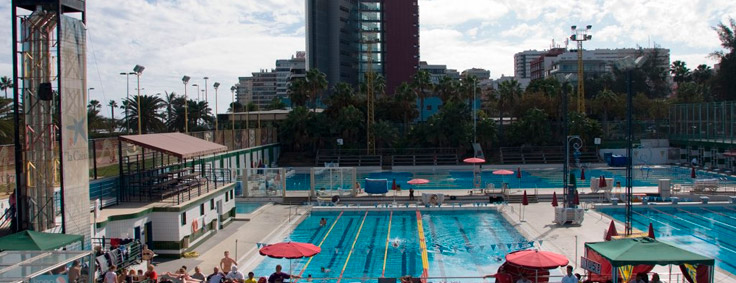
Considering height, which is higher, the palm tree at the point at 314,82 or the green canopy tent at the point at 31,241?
the palm tree at the point at 314,82

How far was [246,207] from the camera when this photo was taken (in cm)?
3406

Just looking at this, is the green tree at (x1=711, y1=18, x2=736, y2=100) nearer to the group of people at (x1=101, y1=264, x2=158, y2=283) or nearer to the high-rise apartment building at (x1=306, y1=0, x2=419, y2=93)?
the high-rise apartment building at (x1=306, y1=0, x2=419, y2=93)

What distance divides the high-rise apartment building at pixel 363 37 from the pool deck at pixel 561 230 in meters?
83.5

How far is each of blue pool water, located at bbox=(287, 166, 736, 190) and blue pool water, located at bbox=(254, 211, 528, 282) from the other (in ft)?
41.5

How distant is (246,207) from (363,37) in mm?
84571

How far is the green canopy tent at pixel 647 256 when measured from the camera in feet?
43.7

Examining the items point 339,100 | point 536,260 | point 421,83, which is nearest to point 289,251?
point 536,260

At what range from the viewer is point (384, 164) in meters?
59.8

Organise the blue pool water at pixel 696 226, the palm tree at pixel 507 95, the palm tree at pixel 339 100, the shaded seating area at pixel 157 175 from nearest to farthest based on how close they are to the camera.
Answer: the shaded seating area at pixel 157 175 < the blue pool water at pixel 696 226 < the palm tree at pixel 339 100 < the palm tree at pixel 507 95

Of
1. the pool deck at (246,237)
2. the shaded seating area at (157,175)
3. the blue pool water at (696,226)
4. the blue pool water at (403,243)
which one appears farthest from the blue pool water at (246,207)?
the blue pool water at (696,226)

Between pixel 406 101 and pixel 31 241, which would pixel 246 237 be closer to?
pixel 31 241

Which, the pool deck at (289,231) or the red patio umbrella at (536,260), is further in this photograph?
the pool deck at (289,231)

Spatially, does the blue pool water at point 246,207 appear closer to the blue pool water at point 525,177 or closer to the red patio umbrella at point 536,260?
the blue pool water at point 525,177

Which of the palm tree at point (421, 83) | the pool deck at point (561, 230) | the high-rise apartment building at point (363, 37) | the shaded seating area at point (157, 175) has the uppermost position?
the high-rise apartment building at point (363, 37)
